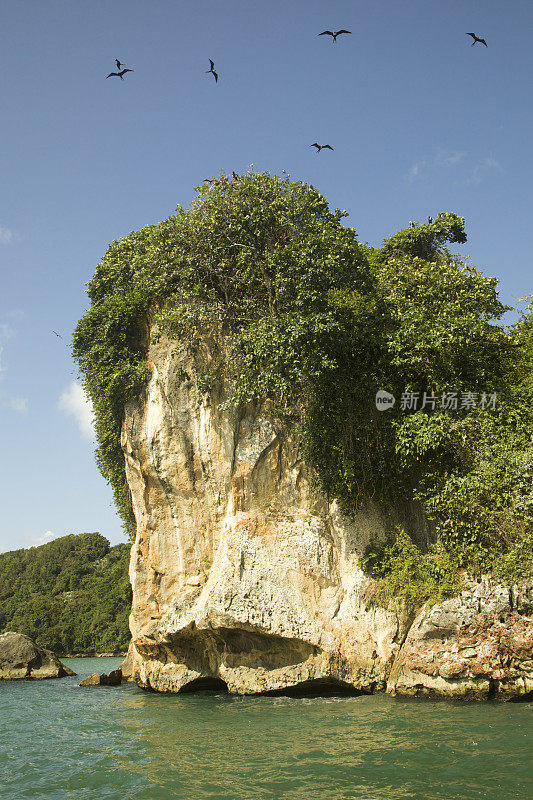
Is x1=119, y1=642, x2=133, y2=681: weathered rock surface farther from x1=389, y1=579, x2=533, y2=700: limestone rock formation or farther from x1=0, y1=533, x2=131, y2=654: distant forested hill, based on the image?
x1=0, y1=533, x2=131, y2=654: distant forested hill

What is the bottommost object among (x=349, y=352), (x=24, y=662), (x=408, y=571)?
(x=24, y=662)

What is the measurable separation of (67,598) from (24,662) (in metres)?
33.6

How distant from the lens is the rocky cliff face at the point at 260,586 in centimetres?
1281

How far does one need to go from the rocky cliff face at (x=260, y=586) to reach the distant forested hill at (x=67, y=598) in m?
34.3

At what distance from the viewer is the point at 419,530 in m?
15.9

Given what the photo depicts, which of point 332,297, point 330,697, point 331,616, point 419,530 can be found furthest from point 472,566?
point 332,297

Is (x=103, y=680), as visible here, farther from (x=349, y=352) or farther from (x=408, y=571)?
(x=349, y=352)

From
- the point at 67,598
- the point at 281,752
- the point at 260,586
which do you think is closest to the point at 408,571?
the point at 260,586

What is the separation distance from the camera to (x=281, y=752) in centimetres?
890

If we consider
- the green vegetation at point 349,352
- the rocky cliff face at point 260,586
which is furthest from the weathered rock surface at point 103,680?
the green vegetation at point 349,352

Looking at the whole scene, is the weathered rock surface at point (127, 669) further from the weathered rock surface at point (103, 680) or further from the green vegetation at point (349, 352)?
the green vegetation at point (349, 352)

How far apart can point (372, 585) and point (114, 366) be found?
10.8m

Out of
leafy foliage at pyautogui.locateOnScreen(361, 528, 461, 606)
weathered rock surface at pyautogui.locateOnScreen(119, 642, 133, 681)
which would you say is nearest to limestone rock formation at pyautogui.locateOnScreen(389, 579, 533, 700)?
leafy foliage at pyautogui.locateOnScreen(361, 528, 461, 606)

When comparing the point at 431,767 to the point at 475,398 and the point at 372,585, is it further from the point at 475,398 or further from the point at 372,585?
the point at 475,398
